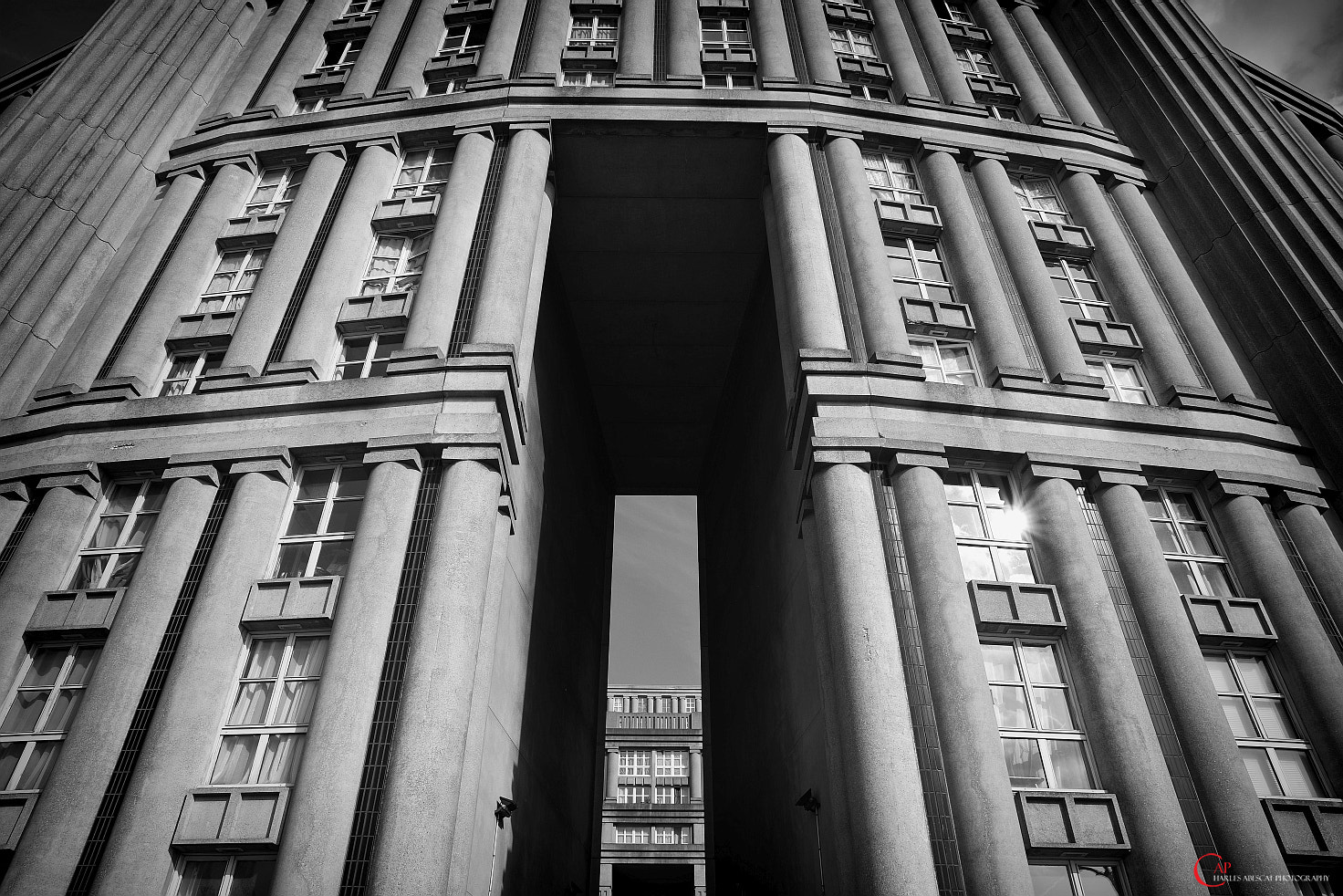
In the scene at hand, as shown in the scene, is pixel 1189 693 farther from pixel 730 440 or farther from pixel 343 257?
pixel 343 257

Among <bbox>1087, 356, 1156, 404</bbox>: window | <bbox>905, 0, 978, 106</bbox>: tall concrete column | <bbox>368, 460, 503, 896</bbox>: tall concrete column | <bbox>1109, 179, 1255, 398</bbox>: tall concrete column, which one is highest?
<bbox>905, 0, 978, 106</bbox>: tall concrete column

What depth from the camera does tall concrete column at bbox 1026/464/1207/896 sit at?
1182cm

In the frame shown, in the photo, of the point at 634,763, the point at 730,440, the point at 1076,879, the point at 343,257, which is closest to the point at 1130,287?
the point at 1076,879

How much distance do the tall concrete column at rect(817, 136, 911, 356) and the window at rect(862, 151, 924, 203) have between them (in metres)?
0.40

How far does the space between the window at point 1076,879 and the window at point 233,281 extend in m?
19.2

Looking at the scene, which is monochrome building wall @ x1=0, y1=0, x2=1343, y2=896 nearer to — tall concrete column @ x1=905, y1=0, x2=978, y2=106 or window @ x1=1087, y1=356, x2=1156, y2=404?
window @ x1=1087, y1=356, x2=1156, y2=404

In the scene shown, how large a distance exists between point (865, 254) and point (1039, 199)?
703 centimetres

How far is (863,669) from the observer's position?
41.8ft

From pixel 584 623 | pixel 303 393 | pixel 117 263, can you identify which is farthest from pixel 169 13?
pixel 584 623

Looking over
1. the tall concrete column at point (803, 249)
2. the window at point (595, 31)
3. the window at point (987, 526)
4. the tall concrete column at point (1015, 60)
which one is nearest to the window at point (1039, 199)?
the tall concrete column at point (1015, 60)

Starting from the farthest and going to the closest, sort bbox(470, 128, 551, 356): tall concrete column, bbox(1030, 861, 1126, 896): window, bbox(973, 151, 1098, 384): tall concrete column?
bbox(973, 151, 1098, 384): tall concrete column < bbox(470, 128, 551, 356): tall concrete column < bbox(1030, 861, 1126, 896): window

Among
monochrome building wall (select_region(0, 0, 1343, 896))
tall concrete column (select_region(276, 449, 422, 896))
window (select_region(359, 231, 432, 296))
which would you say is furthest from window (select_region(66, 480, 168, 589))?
window (select_region(359, 231, 432, 296))

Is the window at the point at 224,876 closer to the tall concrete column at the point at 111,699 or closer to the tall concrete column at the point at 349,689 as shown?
the tall concrete column at the point at 349,689

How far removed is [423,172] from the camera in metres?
21.4
